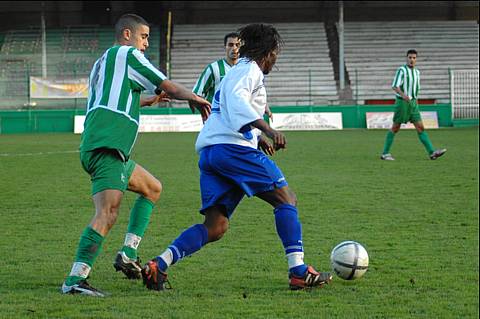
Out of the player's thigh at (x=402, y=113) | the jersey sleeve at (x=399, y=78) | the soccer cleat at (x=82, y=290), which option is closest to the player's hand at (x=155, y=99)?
the soccer cleat at (x=82, y=290)

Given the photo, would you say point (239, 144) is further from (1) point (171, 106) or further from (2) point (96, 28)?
(2) point (96, 28)

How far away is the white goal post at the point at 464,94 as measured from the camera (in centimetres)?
3572

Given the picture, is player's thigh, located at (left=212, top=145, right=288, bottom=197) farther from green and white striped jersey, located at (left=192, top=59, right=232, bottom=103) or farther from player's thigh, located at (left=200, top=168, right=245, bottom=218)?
green and white striped jersey, located at (left=192, top=59, right=232, bottom=103)

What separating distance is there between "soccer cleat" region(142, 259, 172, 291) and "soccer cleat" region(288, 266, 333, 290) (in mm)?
836

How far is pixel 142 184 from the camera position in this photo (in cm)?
649

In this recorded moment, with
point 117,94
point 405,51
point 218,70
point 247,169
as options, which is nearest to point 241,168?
point 247,169

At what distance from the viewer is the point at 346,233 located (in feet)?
27.4

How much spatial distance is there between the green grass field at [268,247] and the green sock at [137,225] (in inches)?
10.5

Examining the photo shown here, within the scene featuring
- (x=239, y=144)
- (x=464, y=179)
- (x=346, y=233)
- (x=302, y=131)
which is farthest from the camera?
(x=302, y=131)

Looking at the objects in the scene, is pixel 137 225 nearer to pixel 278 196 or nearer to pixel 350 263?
pixel 278 196

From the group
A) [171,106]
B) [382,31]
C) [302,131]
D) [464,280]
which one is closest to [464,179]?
[464,280]

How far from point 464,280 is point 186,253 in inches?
75.3

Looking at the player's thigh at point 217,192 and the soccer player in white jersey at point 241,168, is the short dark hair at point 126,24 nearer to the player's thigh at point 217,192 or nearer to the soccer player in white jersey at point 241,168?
the soccer player in white jersey at point 241,168

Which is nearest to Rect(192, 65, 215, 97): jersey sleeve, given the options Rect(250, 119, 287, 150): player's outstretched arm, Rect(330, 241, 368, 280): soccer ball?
Rect(330, 241, 368, 280): soccer ball
